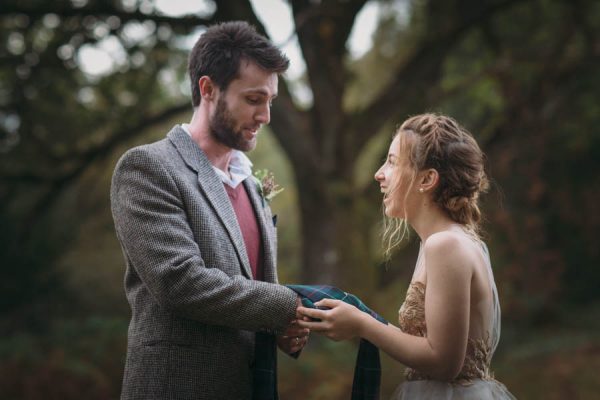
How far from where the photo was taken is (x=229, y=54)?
2.95 metres

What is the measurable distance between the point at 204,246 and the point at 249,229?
39 cm

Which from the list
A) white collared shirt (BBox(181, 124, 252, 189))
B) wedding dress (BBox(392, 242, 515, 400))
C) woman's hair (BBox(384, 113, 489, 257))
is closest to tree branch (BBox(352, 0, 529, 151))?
white collared shirt (BBox(181, 124, 252, 189))

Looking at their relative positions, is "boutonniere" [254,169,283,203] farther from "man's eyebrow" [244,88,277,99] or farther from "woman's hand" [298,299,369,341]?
"woman's hand" [298,299,369,341]

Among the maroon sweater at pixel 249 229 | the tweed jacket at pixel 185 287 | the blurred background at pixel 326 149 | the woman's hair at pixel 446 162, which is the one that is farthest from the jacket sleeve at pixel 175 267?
the blurred background at pixel 326 149

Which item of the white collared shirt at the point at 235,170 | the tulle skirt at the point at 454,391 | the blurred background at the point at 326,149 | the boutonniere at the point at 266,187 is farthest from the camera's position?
the blurred background at the point at 326,149

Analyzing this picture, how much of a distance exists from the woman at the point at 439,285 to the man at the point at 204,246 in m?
0.33

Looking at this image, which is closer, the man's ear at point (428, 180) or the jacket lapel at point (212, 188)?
the man's ear at point (428, 180)

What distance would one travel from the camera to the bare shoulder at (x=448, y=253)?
2.50 metres

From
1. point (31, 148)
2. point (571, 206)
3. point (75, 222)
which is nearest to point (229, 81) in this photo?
point (31, 148)

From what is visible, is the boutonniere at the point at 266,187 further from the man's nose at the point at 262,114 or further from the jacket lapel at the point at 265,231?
the man's nose at the point at 262,114

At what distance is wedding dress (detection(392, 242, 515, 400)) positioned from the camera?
2.62 metres

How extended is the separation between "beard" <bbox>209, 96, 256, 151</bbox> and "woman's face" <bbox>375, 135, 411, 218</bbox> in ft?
2.04

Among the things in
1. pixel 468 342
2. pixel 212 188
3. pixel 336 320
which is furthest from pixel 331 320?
pixel 212 188

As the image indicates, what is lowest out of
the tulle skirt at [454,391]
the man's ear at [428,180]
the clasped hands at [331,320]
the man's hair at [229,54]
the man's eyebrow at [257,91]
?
the tulle skirt at [454,391]
